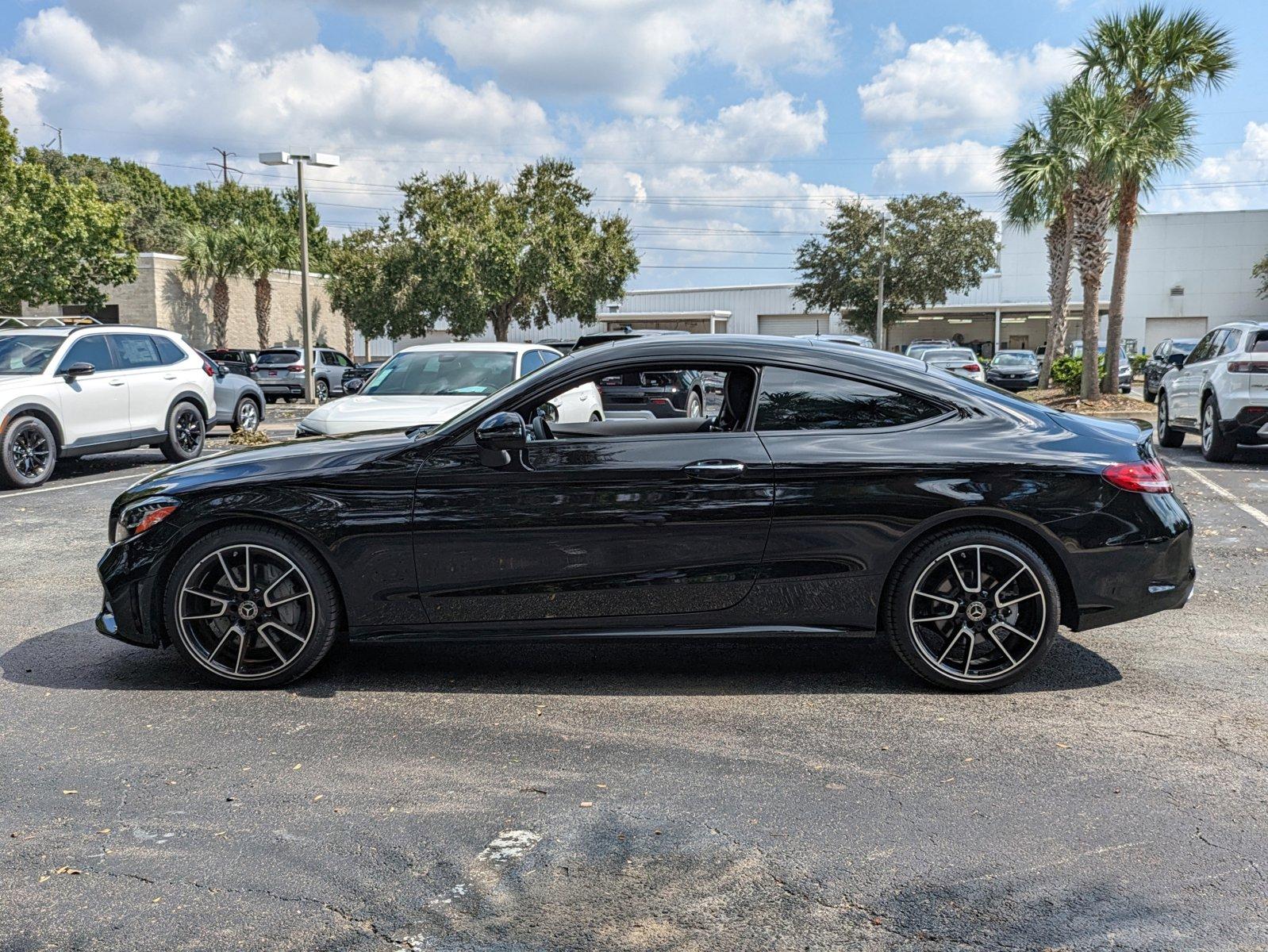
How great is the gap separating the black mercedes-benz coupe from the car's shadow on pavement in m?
0.21

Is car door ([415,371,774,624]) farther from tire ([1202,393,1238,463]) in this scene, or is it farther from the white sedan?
tire ([1202,393,1238,463])

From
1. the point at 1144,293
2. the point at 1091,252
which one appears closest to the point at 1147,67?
the point at 1091,252

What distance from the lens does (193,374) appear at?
1437cm

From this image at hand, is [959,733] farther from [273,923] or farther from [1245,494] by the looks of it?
[1245,494]

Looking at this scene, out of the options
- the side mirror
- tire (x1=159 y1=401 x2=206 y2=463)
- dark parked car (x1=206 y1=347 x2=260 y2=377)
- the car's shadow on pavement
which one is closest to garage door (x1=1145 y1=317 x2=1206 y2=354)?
dark parked car (x1=206 y1=347 x2=260 y2=377)

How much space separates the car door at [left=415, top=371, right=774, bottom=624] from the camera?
4805mm

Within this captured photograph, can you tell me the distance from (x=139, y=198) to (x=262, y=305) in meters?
21.4

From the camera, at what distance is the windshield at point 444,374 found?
1073 cm

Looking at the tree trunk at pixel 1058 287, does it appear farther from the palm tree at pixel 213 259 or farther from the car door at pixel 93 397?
the palm tree at pixel 213 259

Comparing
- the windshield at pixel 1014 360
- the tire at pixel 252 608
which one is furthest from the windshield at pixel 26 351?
the windshield at pixel 1014 360

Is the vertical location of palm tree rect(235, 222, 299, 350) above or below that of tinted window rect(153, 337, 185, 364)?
above

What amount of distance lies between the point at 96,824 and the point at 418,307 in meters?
39.0

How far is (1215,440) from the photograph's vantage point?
1360cm

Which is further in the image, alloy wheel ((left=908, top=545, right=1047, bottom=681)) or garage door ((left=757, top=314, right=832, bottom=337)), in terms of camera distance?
garage door ((left=757, top=314, right=832, bottom=337))
